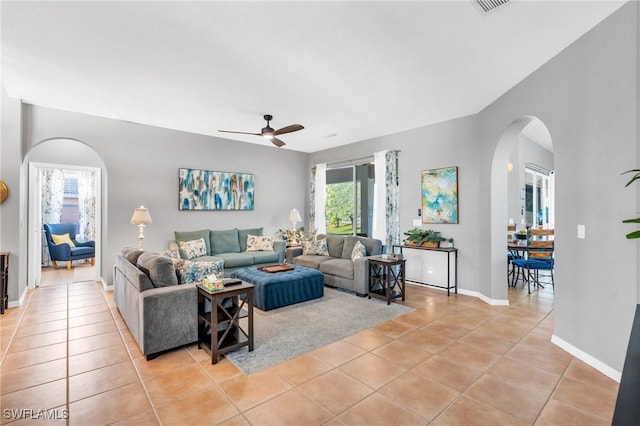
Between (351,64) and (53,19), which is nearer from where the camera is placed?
(53,19)

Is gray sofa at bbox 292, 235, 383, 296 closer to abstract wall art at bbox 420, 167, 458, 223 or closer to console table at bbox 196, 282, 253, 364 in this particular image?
abstract wall art at bbox 420, 167, 458, 223

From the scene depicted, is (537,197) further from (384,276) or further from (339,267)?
(339,267)

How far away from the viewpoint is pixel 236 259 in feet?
18.6

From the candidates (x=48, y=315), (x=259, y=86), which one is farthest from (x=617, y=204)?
(x=48, y=315)

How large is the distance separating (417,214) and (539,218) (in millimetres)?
4954

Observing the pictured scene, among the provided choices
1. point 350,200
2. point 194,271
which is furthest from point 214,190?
point 194,271

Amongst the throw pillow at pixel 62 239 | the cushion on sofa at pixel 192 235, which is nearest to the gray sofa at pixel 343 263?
the cushion on sofa at pixel 192 235

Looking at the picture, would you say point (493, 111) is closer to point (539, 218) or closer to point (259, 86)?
point (259, 86)

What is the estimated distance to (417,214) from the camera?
5.77m

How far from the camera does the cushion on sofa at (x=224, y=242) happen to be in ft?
20.1

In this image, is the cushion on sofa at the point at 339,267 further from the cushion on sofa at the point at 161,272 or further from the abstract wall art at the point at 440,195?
the cushion on sofa at the point at 161,272

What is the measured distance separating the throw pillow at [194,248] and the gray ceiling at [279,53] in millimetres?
2363

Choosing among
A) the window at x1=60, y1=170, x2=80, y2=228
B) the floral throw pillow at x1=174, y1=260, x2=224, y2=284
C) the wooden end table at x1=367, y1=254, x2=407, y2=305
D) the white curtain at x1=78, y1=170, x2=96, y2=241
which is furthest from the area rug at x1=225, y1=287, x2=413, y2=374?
the window at x1=60, y1=170, x2=80, y2=228

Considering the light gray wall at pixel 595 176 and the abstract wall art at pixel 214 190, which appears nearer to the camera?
the light gray wall at pixel 595 176
